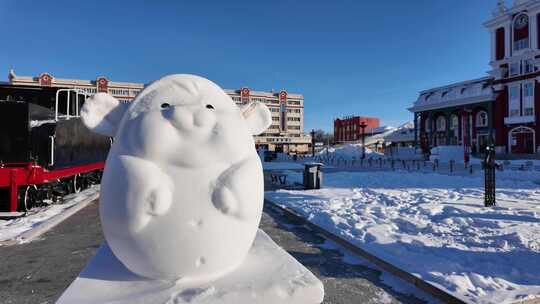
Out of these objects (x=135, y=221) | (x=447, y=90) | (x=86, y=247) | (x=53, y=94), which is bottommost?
(x=86, y=247)

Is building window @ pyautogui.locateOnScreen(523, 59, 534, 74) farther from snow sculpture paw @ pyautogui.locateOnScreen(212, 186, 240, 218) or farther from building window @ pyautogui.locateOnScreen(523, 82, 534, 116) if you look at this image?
snow sculpture paw @ pyautogui.locateOnScreen(212, 186, 240, 218)

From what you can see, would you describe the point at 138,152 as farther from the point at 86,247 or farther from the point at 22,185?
the point at 22,185

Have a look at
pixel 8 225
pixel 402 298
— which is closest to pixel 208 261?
pixel 402 298

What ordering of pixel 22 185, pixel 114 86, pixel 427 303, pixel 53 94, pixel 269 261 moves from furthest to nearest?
pixel 114 86 → pixel 53 94 → pixel 22 185 → pixel 427 303 → pixel 269 261

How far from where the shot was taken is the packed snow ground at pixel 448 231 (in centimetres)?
404

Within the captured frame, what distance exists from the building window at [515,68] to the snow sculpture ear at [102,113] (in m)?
41.6

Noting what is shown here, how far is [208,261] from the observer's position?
8.23 ft

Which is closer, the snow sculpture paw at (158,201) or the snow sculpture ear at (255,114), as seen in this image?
the snow sculpture paw at (158,201)

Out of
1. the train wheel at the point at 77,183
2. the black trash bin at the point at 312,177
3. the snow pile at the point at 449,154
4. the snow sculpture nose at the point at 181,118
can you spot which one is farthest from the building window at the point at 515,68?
the snow sculpture nose at the point at 181,118

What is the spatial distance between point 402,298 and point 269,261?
1.87m

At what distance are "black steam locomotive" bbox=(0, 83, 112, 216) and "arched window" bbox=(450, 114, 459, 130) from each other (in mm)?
43246

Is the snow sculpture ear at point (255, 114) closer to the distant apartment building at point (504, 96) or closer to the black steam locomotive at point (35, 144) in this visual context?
the black steam locomotive at point (35, 144)

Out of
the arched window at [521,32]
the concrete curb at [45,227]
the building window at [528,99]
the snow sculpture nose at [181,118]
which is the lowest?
the concrete curb at [45,227]

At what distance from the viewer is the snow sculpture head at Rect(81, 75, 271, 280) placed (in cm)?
234
